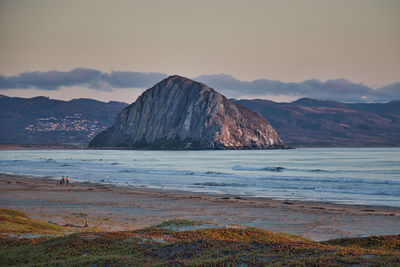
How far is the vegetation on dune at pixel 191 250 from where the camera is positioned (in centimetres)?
941

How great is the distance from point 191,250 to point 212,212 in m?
16.6

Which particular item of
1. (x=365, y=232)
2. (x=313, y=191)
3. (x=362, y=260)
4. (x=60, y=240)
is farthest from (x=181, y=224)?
(x=313, y=191)

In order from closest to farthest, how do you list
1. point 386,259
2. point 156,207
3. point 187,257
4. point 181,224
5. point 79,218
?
1. point 386,259
2. point 187,257
3. point 181,224
4. point 79,218
5. point 156,207

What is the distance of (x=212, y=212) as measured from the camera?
90.2 ft

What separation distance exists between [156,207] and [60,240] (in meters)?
17.6

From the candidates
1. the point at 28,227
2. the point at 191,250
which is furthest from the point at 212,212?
the point at 191,250

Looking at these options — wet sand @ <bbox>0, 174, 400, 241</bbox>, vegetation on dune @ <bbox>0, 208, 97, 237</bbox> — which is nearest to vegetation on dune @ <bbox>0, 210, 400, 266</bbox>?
vegetation on dune @ <bbox>0, 208, 97, 237</bbox>

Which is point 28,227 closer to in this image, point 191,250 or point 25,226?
point 25,226

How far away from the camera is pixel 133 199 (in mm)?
35094

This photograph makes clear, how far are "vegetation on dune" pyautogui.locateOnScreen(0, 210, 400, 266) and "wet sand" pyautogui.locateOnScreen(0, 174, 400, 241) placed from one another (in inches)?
281

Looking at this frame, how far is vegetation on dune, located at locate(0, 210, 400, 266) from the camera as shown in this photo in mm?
9414

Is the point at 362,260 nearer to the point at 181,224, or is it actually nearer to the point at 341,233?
the point at 181,224

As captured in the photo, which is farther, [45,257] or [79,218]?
[79,218]

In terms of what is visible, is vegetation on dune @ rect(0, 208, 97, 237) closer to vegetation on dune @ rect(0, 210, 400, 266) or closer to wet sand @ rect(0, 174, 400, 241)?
wet sand @ rect(0, 174, 400, 241)
